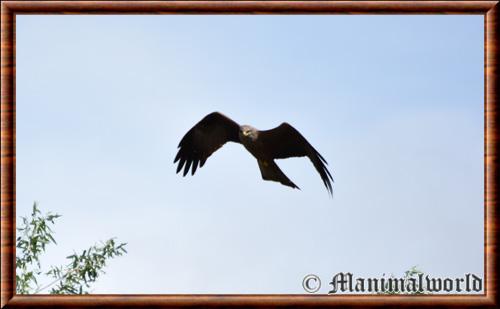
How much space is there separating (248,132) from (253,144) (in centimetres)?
15

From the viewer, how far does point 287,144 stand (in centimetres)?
837

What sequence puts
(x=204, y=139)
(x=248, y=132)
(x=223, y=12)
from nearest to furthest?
(x=223, y=12), (x=248, y=132), (x=204, y=139)

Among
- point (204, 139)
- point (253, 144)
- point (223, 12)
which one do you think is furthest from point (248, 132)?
point (223, 12)

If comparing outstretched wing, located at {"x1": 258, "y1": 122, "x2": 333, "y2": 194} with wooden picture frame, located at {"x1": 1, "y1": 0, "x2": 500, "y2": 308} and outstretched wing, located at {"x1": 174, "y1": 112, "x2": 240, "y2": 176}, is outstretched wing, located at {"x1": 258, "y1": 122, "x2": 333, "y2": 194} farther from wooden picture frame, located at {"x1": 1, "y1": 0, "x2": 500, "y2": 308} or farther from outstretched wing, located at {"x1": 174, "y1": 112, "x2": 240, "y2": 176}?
wooden picture frame, located at {"x1": 1, "y1": 0, "x2": 500, "y2": 308}

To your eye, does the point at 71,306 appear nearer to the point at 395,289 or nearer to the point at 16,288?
the point at 16,288

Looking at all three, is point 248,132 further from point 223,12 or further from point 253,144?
point 223,12

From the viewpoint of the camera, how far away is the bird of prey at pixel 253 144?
26.8ft

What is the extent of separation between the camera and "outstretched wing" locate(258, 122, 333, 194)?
26.6ft

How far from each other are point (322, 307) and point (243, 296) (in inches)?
19.6

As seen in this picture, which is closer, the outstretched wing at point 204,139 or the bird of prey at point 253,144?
the bird of prey at point 253,144

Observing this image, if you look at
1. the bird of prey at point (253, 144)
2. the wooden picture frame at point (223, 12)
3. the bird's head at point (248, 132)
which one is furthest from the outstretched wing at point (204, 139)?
the wooden picture frame at point (223, 12)

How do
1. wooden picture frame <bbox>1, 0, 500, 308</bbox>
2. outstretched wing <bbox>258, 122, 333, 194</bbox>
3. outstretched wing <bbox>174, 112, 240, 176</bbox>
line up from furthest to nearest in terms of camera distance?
outstretched wing <bbox>174, 112, 240, 176</bbox>, outstretched wing <bbox>258, 122, 333, 194</bbox>, wooden picture frame <bbox>1, 0, 500, 308</bbox>

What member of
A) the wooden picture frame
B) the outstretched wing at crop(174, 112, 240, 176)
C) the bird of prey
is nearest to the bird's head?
the bird of prey

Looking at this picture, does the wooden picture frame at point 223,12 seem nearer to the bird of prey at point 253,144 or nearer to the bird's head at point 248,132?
the bird of prey at point 253,144
